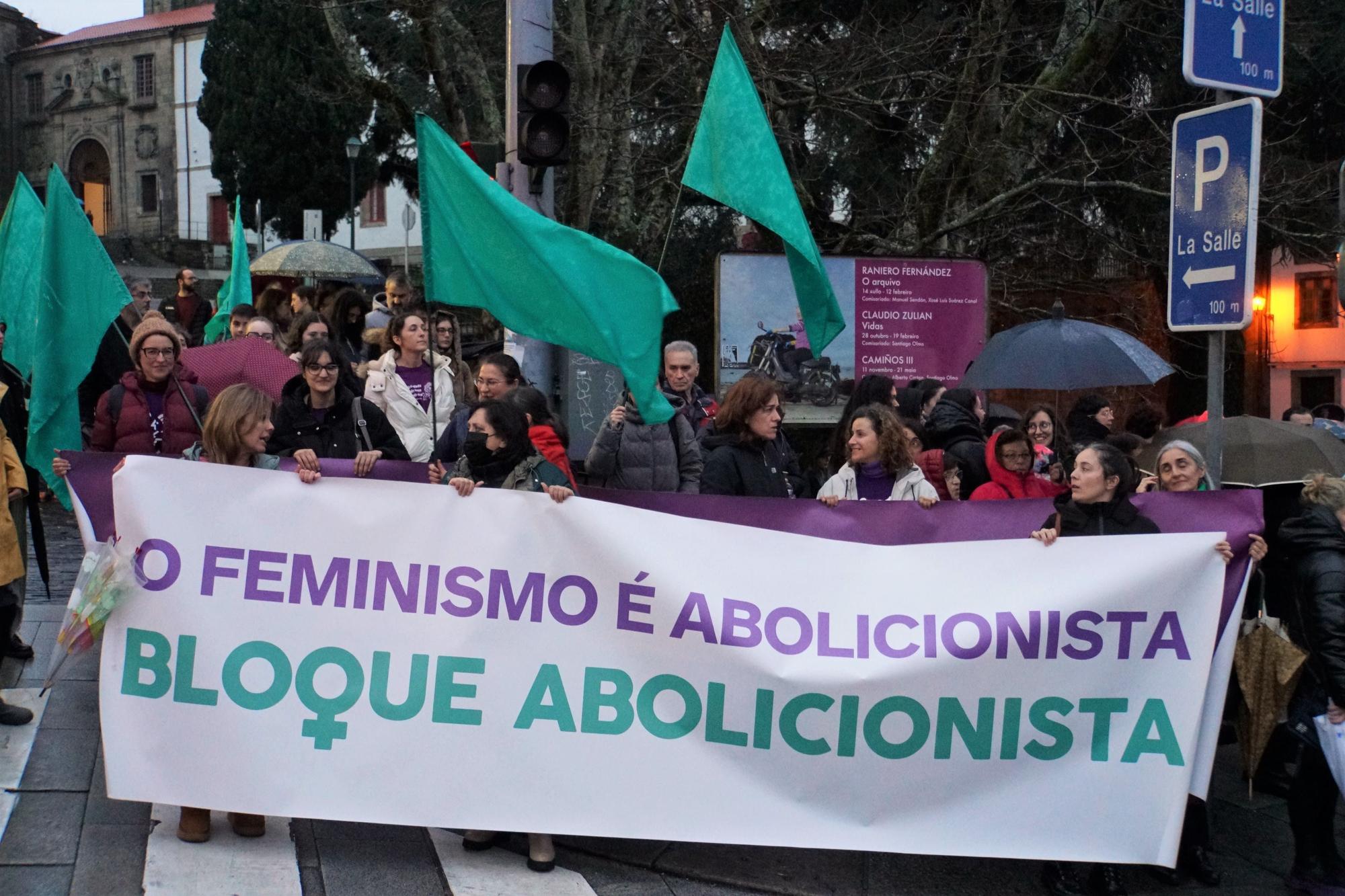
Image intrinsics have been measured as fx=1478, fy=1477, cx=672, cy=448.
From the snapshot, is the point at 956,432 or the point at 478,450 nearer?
the point at 478,450

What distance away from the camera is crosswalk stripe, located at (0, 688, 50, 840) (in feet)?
17.9

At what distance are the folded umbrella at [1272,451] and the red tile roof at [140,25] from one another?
60.2m

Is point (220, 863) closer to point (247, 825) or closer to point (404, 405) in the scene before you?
point (247, 825)

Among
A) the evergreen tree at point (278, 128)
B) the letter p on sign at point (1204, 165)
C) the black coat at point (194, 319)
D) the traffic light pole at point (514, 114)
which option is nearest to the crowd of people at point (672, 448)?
the traffic light pole at point (514, 114)

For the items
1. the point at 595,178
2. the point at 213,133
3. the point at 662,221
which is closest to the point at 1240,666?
the point at 595,178

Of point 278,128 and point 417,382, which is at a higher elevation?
point 278,128

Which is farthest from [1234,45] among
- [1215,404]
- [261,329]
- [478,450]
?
[261,329]

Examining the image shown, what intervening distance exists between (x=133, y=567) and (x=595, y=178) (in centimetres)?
996

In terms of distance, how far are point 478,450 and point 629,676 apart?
3.37 ft

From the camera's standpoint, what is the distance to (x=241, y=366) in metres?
8.11

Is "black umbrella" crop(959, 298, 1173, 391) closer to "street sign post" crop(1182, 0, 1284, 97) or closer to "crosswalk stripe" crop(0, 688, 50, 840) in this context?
"street sign post" crop(1182, 0, 1284, 97)

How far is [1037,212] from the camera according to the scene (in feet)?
57.6

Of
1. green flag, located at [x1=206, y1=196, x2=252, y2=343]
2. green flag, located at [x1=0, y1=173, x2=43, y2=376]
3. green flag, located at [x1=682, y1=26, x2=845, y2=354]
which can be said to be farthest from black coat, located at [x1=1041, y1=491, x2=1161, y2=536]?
green flag, located at [x1=206, y1=196, x2=252, y2=343]

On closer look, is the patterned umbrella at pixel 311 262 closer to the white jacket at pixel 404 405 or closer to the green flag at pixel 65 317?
the white jacket at pixel 404 405
